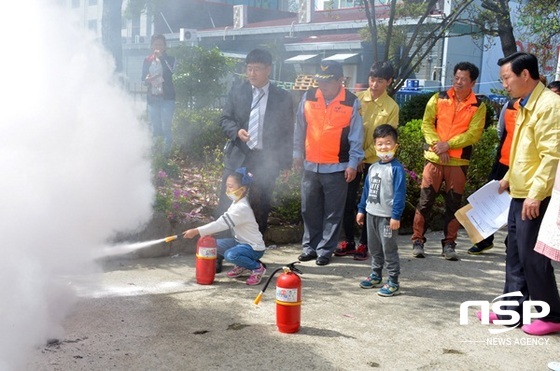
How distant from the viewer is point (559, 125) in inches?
180

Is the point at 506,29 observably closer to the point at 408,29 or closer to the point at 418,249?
the point at 408,29

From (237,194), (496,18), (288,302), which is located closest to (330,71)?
(237,194)

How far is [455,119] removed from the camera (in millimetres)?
7027

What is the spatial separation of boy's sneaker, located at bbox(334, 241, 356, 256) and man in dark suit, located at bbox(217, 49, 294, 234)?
88 cm

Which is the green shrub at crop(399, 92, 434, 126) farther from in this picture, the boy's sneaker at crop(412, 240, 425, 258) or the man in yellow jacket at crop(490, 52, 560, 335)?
the man in yellow jacket at crop(490, 52, 560, 335)

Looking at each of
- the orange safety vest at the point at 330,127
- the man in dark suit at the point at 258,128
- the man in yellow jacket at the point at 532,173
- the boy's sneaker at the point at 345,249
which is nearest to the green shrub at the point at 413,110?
the boy's sneaker at the point at 345,249

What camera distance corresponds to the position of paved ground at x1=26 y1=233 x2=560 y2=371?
13.7ft

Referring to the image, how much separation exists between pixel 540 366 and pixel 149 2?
485 centimetres

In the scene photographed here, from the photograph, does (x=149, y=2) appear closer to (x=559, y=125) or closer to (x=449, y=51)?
(x=559, y=125)

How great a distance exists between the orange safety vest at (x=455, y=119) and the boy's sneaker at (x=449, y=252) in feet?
3.10

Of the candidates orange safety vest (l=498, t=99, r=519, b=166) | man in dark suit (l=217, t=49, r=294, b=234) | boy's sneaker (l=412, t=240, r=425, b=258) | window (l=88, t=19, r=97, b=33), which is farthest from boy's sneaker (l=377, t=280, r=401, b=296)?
window (l=88, t=19, r=97, b=33)

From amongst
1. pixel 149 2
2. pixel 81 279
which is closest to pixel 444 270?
pixel 81 279

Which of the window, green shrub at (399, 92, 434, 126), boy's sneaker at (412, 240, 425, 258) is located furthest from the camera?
green shrub at (399, 92, 434, 126)

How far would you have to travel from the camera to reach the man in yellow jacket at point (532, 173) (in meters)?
4.59
